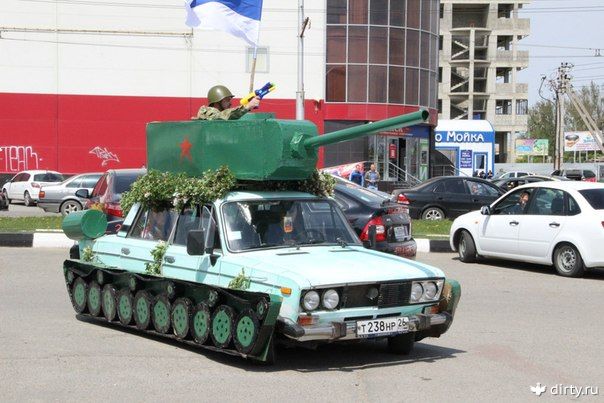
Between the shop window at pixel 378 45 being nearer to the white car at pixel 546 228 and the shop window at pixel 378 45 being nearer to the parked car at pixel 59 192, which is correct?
the parked car at pixel 59 192

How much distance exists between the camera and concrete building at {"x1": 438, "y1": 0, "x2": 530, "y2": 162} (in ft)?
278

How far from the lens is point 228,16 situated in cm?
1392

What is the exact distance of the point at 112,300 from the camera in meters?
9.78

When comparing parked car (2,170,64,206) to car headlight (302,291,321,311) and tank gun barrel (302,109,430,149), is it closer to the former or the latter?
tank gun barrel (302,109,430,149)

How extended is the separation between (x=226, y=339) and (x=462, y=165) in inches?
1993

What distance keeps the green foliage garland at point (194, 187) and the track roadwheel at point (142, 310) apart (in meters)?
0.95

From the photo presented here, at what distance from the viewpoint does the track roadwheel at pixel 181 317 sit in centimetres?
849

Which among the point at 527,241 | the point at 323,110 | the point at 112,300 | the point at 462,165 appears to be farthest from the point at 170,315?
the point at 462,165

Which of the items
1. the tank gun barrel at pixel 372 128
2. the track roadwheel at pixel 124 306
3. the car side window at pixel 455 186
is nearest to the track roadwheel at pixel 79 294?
the track roadwheel at pixel 124 306

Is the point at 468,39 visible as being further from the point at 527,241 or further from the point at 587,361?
the point at 587,361

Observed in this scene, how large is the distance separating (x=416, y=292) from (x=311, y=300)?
1123 millimetres

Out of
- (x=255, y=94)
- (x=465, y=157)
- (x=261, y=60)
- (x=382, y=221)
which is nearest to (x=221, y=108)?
(x=255, y=94)

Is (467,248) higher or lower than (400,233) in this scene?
lower

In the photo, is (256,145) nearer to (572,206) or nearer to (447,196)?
(572,206)
